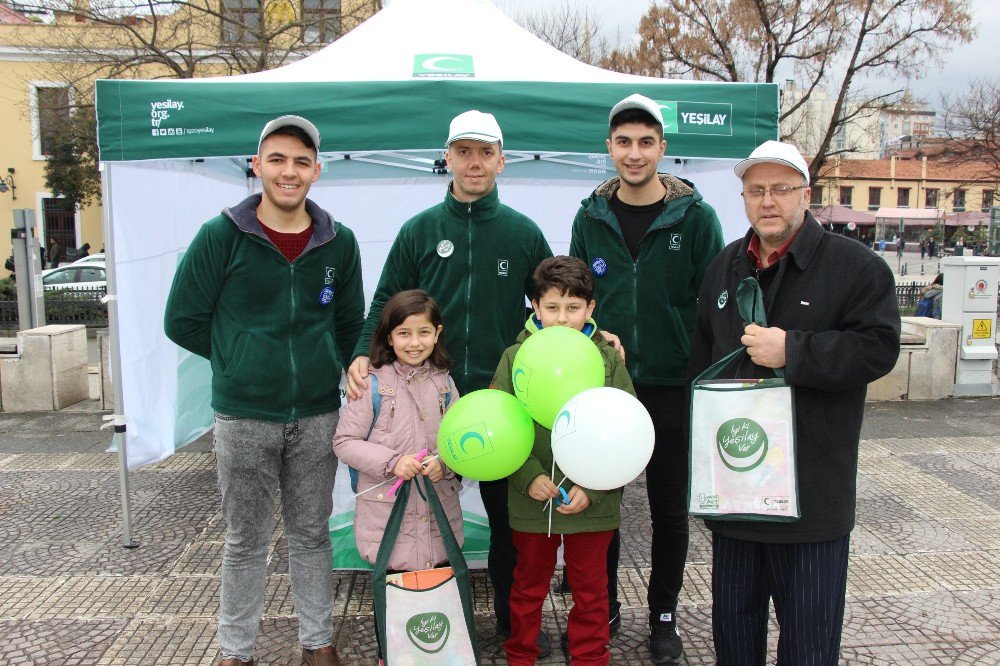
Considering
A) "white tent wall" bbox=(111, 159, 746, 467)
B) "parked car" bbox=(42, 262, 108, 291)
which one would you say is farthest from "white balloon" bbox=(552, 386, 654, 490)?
"parked car" bbox=(42, 262, 108, 291)

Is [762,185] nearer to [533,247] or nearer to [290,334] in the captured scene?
[533,247]

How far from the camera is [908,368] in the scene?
8031 millimetres

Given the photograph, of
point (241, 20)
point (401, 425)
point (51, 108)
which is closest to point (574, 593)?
point (401, 425)

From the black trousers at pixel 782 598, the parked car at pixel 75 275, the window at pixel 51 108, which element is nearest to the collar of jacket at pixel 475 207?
the black trousers at pixel 782 598

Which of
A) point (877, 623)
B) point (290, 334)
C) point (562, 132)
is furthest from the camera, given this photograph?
point (562, 132)

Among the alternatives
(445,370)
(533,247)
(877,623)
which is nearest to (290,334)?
(445,370)

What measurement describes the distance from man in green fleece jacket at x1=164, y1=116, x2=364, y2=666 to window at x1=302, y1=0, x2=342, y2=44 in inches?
516

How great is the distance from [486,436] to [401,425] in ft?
1.44

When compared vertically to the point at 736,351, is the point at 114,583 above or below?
below

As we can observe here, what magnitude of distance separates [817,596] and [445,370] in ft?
4.96

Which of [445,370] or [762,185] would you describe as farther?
[445,370]

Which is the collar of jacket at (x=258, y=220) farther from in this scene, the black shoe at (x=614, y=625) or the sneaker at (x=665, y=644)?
the sneaker at (x=665, y=644)

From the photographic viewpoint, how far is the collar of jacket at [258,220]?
8.75ft

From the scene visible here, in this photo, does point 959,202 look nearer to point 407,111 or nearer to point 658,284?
point 407,111
